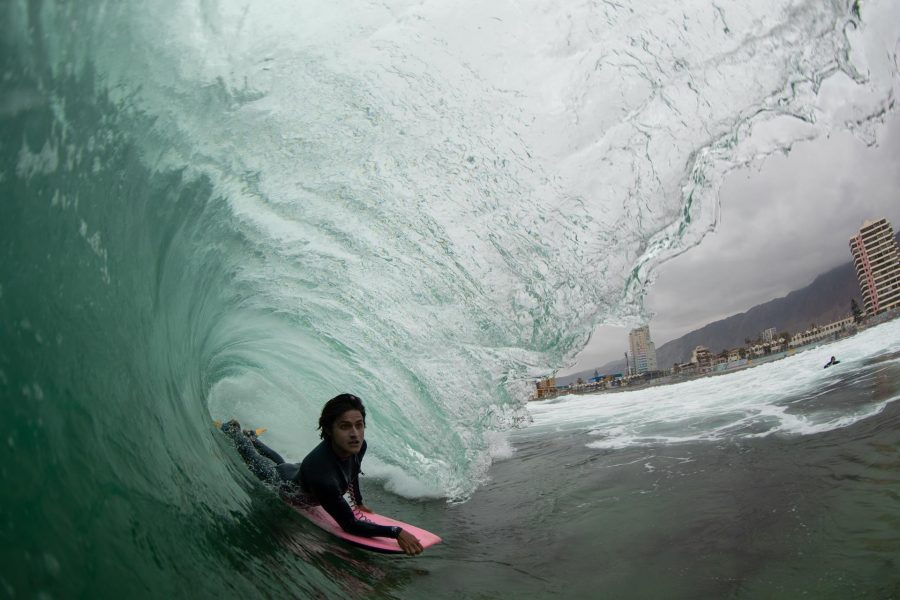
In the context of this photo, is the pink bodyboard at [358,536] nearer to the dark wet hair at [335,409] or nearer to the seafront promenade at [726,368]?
the dark wet hair at [335,409]

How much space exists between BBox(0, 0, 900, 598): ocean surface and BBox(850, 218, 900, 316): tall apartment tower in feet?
445

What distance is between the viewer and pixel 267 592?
212 cm

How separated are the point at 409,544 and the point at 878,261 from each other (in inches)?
5922

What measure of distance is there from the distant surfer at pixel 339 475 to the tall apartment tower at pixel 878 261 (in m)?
139

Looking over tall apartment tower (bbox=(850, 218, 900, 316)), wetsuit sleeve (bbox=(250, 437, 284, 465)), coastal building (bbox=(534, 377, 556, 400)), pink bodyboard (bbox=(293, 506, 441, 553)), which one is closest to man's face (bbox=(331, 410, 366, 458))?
pink bodyboard (bbox=(293, 506, 441, 553))

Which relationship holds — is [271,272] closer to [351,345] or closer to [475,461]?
[351,345]

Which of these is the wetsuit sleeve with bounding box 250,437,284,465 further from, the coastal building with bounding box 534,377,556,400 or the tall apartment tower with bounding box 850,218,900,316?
the tall apartment tower with bounding box 850,218,900,316

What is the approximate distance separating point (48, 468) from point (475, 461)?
19.6 ft

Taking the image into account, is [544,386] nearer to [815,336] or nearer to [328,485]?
[328,485]

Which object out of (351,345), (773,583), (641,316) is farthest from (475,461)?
(773,583)

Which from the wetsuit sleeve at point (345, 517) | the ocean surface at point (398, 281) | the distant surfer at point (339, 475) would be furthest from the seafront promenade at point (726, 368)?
the wetsuit sleeve at point (345, 517)

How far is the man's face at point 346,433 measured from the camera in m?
3.56

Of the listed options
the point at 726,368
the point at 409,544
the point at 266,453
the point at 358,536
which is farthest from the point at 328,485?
the point at 726,368

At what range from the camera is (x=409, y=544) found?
10.3 ft
